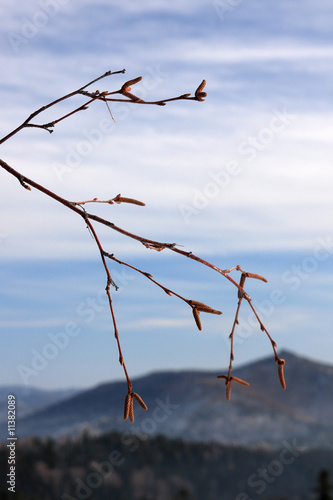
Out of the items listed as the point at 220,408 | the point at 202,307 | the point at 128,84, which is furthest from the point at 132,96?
the point at 220,408

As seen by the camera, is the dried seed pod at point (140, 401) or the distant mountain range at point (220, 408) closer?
the dried seed pod at point (140, 401)

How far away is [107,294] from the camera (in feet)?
2.25

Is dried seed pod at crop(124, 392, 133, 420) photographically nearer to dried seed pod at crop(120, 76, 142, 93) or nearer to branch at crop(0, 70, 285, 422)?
branch at crop(0, 70, 285, 422)

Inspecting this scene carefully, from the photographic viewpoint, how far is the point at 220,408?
1548 cm

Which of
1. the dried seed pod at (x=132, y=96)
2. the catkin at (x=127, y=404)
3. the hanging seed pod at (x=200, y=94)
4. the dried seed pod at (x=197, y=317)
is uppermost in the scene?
the hanging seed pod at (x=200, y=94)

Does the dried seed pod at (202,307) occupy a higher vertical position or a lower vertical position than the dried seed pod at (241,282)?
lower

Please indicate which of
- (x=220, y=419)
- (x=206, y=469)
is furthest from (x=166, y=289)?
(x=220, y=419)

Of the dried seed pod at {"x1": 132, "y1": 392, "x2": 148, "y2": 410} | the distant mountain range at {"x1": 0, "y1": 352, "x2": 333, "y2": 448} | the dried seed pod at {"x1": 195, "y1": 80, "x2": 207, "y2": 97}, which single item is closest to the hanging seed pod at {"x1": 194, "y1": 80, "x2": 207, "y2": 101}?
the dried seed pod at {"x1": 195, "y1": 80, "x2": 207, "y2": 97}

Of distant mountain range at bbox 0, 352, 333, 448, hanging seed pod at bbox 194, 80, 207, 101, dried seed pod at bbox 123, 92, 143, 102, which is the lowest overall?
distant mountain range at bbox 0, 352, 333, 448

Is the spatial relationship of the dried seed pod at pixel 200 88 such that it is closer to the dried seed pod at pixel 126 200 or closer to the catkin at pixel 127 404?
the dried seed pod at pixel 126 200

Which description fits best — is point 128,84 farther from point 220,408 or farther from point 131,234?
point 220,408

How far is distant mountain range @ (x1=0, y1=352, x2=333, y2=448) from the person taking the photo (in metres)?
15.0

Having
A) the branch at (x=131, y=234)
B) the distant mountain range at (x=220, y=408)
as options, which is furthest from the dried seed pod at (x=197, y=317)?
the distant mountain range at (x=220, y=408)

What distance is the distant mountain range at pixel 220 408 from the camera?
49.1 feet
